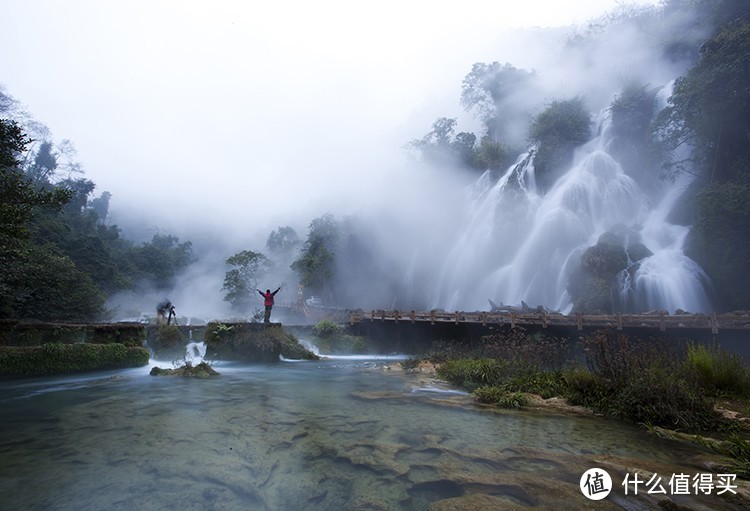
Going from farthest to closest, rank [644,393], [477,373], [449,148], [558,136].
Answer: [449,148], [558,136], [477,373], [644,393]

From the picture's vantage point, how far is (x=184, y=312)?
70688 mm

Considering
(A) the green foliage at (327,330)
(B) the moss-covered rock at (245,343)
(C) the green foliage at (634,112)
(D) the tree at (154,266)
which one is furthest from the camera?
(D) the tree at (154,266)

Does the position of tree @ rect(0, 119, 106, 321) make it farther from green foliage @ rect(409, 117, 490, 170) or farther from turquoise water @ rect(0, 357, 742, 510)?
green foliage @ rect(409, 117, 490, 170)

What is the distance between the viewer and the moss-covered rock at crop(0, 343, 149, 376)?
13.4 m

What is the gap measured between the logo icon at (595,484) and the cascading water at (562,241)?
23088 millimetres

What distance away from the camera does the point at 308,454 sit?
18.4ft

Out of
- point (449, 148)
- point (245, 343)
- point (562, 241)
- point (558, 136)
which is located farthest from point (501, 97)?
point (245, 343)

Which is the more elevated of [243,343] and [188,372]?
[243,343]

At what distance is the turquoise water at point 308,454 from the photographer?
4.19 metres

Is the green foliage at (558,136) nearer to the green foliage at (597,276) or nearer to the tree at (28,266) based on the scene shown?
the green foliage at (597,276)

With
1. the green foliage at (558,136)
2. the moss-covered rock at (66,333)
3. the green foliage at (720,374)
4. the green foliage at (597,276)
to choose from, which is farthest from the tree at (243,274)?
the green foliage at (720,374)

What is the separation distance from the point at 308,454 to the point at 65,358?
14.2 m

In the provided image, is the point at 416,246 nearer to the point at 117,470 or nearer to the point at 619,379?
the point at 619,379

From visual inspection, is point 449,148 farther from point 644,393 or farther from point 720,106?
point 644,393
